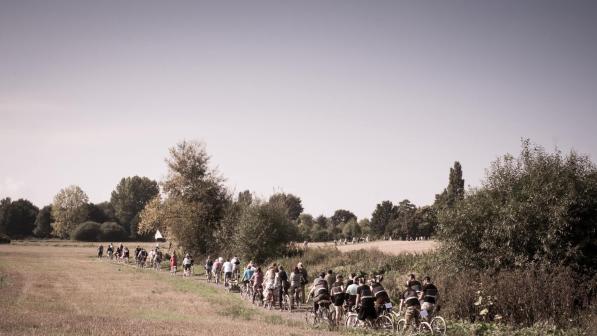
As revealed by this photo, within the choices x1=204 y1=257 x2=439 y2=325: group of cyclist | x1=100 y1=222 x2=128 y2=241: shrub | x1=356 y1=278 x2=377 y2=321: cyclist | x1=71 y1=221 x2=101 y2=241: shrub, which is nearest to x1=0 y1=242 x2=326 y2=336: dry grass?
x1=204 y1=257 x2=439 y2=325: group of cyclist

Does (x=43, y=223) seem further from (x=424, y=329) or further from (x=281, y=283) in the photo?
(x=424, y=329)

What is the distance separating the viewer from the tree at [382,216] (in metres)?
127

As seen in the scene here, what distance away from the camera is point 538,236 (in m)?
20.8

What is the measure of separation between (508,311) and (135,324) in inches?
519

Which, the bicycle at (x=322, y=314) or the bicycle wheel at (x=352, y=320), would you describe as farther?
the bicycle at (x=322, y=314)

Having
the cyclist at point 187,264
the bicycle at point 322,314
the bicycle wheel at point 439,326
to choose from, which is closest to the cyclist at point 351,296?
the bicycle at point 322,314

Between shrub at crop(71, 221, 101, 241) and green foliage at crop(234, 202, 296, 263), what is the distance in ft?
272

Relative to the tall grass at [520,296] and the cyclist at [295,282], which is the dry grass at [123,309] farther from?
the tall grass at [520,296]

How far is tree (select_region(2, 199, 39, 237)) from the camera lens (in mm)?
128625

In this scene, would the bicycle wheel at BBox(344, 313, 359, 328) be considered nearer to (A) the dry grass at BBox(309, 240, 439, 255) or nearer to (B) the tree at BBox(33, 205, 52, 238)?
(A) the dry grass at BBox(309, 240, 439, 255)

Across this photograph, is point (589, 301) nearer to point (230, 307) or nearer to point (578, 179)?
point (578, 179)

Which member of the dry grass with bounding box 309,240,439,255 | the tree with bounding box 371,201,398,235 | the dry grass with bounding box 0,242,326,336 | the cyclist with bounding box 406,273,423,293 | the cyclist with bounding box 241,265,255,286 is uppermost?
the tree with bounding box 371,201,398,235

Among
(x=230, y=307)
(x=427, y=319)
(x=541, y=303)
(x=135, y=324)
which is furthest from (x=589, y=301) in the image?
(x=135, y=324)

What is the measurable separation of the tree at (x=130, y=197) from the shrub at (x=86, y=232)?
111 feet
